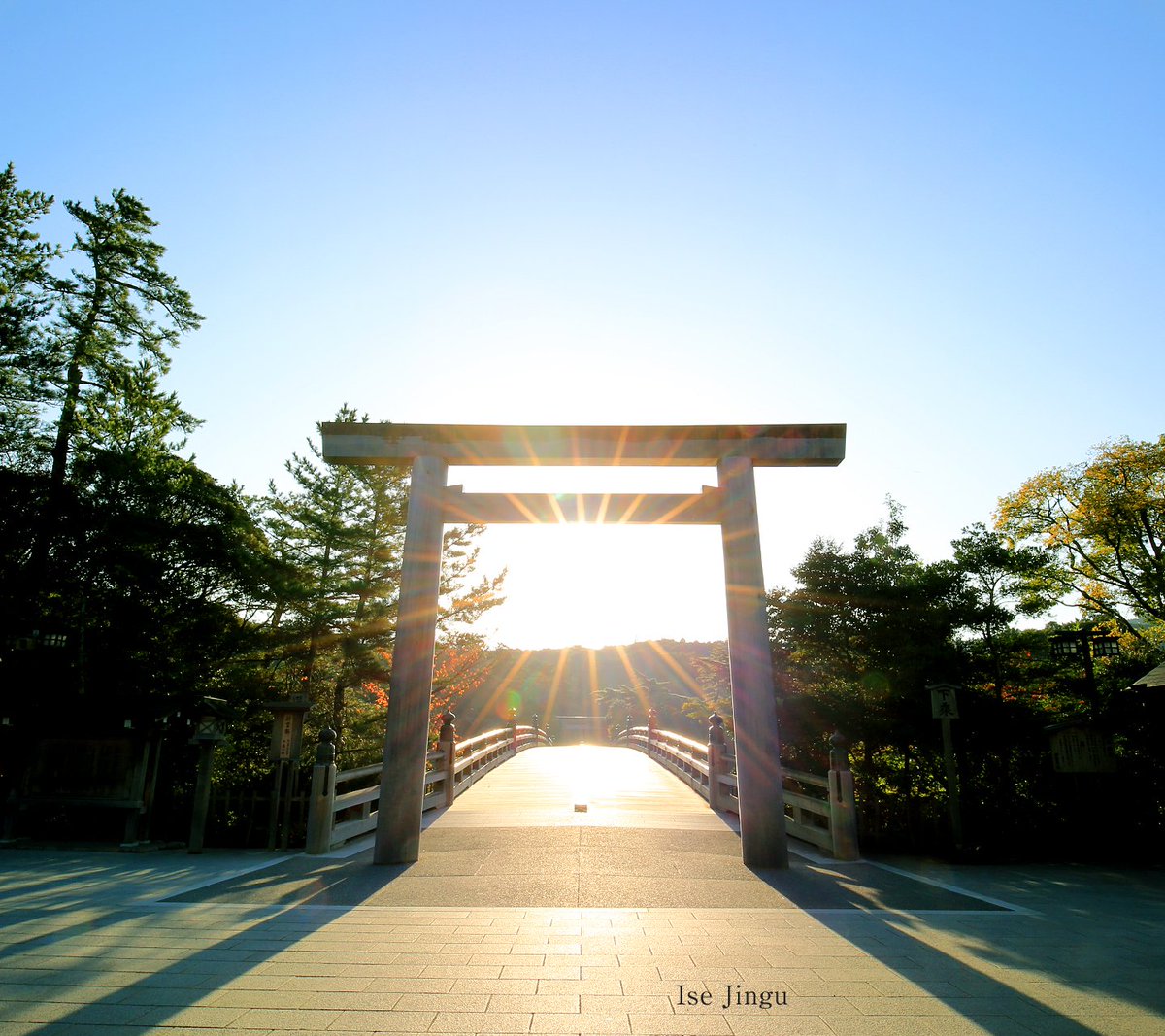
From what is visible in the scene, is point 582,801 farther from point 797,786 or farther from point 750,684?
point 750,684

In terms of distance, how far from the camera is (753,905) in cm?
579

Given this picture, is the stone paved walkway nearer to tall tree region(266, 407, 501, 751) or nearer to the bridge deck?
the bridge deck

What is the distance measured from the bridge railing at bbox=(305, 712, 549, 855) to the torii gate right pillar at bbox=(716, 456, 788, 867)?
4.57 m

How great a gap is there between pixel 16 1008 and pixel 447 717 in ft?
34.6

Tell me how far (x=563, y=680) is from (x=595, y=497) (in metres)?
53.4

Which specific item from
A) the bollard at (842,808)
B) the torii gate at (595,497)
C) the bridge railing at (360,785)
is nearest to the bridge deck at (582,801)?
the bridge railing at (360,785)

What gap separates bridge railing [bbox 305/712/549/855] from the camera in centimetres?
827

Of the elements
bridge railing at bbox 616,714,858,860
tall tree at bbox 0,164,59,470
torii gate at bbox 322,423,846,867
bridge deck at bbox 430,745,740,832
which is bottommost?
bridge deck at bbox 430,745,740,832

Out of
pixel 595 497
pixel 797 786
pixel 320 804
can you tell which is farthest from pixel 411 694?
pixel 797 786

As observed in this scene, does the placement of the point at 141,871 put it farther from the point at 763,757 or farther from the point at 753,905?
the point at 763,757

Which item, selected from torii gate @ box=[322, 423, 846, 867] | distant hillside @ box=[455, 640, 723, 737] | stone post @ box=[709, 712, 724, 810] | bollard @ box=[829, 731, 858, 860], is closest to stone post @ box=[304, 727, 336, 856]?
torii gate @ box=[322, 423, 846, 867]

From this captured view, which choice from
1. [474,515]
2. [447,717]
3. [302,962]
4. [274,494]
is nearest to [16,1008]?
[302,962]

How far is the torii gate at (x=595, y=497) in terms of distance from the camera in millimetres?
7793

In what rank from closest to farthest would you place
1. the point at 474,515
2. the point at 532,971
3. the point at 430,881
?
the point at 532,971, the point at 430,881, the point at 474,515
